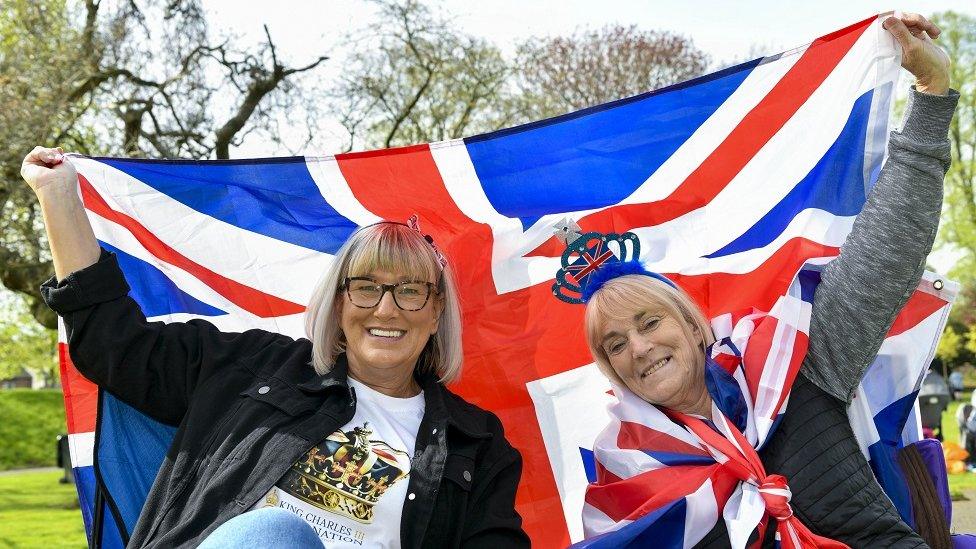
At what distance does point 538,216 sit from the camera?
11.2ft

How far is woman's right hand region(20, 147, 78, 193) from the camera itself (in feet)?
8.85

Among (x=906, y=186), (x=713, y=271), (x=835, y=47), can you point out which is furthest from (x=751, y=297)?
(x=835, y=47)

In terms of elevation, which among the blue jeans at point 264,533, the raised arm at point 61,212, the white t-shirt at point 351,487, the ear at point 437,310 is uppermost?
the raised arm at point 61,212

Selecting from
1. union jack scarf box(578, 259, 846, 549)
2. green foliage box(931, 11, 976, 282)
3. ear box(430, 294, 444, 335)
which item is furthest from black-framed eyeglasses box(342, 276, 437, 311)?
green foliage box(931, 11, 976, 282)

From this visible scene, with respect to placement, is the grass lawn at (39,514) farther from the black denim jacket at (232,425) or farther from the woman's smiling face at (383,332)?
the woman's smiling face at (383,332)

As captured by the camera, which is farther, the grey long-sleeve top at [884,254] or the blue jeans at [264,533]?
the grey long-sleeve top at [884,254]

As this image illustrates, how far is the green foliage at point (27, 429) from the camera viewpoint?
21.2 meters

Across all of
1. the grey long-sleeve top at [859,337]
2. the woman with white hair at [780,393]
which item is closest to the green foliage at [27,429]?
the woman with white hair at [780,393]

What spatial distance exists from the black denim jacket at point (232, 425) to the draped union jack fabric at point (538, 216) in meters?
0.40

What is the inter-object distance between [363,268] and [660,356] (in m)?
0.96

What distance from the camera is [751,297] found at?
3.09m

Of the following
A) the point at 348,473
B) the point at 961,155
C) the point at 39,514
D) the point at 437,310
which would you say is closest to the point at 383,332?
the point at 437,310

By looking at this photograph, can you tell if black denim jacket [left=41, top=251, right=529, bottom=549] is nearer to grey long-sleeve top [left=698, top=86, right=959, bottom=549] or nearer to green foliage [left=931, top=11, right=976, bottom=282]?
grey long-sleeve top [left=698, top=86, right=959, bottom=549]

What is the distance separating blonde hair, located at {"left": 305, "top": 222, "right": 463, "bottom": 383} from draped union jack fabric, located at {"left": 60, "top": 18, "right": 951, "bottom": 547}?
57 cm
